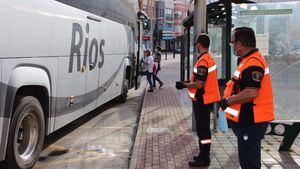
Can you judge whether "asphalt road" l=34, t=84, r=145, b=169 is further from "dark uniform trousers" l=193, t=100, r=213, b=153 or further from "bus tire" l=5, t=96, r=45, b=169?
"dark uniform trousers" l=193, t=100, r=213, b=153

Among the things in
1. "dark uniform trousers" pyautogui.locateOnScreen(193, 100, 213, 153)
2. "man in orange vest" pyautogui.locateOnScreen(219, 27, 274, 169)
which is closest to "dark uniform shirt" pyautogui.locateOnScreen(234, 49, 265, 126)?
"man in orange vest" pyautogui.locateOnScreen(219, 27, 274, 169)

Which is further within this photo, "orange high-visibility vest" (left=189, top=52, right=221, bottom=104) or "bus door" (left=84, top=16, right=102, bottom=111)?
"bus door" (left=84, top=16, right=102, bottom=111)

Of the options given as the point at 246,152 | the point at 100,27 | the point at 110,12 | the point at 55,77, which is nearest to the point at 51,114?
the point at 55,77

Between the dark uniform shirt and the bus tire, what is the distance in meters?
2.95

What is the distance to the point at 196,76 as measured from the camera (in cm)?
611

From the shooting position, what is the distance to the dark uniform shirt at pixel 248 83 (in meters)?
4.13

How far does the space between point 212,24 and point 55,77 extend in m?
6.39

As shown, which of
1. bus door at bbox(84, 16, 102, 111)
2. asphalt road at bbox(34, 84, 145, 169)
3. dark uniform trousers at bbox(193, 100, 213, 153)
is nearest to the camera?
dark uniform trousers at bbox(193, 100, 213, 153)

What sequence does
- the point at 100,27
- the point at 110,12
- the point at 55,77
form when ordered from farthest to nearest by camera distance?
the point at 110,12
the point at 100,27
the point at 55,77

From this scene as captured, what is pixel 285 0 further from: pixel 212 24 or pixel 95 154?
pixel 95 154

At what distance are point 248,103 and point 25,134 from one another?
349 centimetres

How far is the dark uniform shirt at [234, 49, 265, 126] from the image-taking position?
163 inches

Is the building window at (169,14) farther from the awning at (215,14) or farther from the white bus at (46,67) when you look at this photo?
the white bus at (46,67)

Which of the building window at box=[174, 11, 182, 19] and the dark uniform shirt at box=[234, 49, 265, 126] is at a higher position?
the building window at box=[174, 11, 182, 19]
